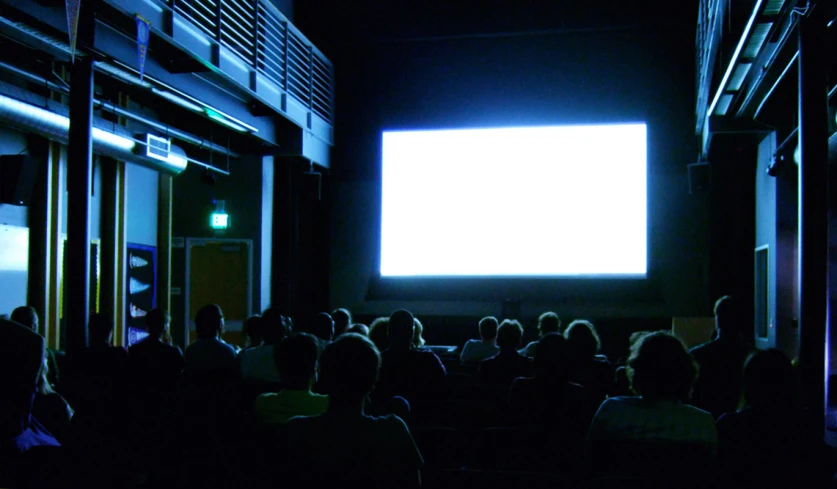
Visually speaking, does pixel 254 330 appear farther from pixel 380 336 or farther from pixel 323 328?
pixel 380 336

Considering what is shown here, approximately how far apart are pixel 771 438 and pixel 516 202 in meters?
8.24

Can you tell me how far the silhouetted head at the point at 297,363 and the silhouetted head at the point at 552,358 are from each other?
0.99 meters

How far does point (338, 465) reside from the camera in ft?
7.24

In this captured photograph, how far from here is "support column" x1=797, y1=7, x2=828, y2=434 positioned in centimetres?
426

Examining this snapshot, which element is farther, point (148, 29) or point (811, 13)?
point (148, 29)

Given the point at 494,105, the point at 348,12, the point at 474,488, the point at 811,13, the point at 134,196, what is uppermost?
the point at 348,12

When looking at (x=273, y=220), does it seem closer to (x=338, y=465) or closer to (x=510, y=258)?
(x=510, y=258)

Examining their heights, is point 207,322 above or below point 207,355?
above

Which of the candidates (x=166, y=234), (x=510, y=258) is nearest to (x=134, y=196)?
(x=166, y=234)

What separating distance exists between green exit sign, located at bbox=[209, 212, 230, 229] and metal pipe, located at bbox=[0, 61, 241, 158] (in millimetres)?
820

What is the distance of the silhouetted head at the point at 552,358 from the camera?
10.9 ft

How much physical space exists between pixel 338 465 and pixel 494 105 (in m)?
9.54

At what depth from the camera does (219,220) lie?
10.2 meters

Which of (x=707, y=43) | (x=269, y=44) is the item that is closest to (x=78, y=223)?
(x=269, y=44)
